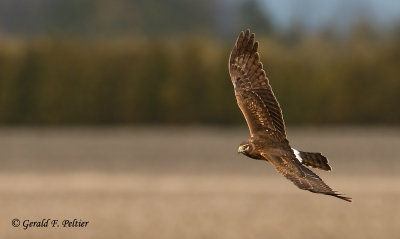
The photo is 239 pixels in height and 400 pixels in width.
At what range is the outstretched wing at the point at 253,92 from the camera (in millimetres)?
2457

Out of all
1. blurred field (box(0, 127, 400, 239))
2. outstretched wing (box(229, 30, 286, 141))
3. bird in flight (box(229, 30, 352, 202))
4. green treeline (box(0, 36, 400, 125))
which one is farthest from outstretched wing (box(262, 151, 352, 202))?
green treeline (box(0, 36, 400, 125))

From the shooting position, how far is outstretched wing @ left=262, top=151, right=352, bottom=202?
7.26 feet

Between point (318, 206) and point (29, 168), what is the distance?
12.6 meters

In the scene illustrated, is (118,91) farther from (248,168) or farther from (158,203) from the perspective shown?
(158,203)

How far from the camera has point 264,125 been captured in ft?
8.02

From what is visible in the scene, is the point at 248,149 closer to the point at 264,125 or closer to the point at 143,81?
the point at 264,125

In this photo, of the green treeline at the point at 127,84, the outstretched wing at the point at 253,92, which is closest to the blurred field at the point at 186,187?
the green treeline at the point at 127,84

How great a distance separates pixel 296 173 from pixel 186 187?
26.7 meters

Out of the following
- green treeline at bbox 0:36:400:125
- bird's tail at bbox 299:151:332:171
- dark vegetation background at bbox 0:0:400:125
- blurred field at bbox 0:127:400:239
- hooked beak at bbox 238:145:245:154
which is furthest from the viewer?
green treeline at bbox 0:36:400:125

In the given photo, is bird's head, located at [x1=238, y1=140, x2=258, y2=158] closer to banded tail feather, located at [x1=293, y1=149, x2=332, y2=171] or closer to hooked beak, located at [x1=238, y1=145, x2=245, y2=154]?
hooked beak, located at [x1=238, y1=145, x2=245, y2=154]

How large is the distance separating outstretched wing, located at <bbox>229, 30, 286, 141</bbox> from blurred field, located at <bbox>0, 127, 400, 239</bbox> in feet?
55.7

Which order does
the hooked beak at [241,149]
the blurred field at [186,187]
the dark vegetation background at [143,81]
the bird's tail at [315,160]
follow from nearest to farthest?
the hooked beak at [241,149]
the bird's tail at [315,160]
the blurred field at [186,187]
the dark vegetation background at [143,81]

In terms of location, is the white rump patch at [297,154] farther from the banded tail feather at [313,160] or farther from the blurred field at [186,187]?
the blurred field at [186,187]

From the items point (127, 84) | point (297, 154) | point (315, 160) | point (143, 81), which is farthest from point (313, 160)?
point (127, 84)
